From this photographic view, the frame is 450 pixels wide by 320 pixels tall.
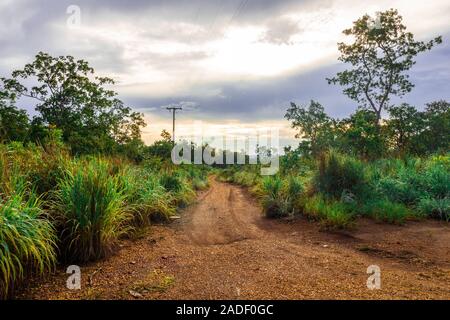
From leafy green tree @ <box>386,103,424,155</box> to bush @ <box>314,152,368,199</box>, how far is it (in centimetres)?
1520

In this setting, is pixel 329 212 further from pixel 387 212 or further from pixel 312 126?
pixel 312 126

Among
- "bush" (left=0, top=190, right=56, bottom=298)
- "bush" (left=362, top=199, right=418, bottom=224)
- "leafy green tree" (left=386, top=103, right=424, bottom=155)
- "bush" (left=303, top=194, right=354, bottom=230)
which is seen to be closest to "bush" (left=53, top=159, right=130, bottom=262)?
"bush" (left=0, top=190, right=56, bottom=298)

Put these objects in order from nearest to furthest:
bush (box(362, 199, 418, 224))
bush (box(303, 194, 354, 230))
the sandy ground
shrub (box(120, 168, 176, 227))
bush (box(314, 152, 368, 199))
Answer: the sandy ground → shrub (box(120, 168, 176, 227)) → bush (box(303, 194, 354, 230)) → bush (box(362, 199, 418, 224)) → bush (box(314, 152, 368, 199))

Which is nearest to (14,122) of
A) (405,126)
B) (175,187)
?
(175,187)

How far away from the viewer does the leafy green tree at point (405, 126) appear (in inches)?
901

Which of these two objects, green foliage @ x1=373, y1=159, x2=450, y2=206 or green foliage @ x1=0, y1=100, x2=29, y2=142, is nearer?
green foliage @ x1=373, y1=159, x2=450, y2=206

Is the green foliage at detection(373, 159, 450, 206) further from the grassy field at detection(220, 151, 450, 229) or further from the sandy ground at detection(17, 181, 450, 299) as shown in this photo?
the sandy ground at detection(17, 181, 450, 299)

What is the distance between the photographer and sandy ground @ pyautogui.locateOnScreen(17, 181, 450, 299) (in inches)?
142

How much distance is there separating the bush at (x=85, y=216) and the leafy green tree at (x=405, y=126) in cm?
2146

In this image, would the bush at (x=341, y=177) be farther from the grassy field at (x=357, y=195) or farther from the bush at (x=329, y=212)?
the bush at (x=329, y=212)

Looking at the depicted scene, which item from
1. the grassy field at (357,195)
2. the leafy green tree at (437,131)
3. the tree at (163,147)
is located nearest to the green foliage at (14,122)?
the tree at (163,147)

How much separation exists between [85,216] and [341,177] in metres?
6.68

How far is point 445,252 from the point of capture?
5.35 m
